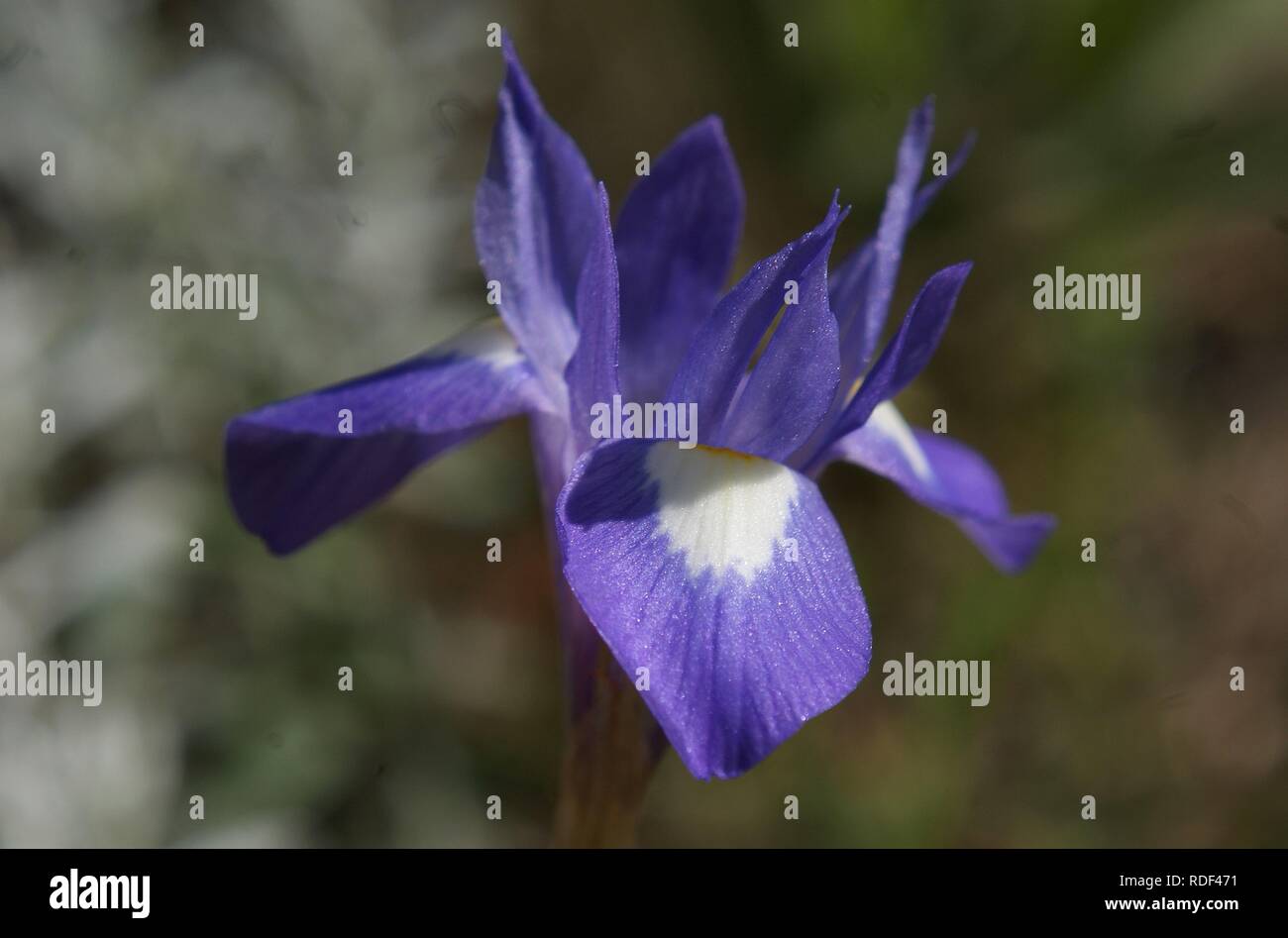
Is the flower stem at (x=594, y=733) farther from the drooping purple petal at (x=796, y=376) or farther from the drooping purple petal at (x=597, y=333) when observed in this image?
the drooping purple petal at (x=796, y=376)

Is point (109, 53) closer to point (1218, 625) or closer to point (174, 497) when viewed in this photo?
point (174, 497)

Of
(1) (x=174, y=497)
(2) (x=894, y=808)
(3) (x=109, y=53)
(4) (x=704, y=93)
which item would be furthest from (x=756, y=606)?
(4) (x=704, y=93)

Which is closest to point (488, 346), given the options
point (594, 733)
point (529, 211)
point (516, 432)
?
point (529, 211)

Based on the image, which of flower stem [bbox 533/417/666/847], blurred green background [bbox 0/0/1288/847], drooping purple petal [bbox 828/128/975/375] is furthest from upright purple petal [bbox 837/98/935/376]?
blurred green background [bbox 0/0/1288/847]

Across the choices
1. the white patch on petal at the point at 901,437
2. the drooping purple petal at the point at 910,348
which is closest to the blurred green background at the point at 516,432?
the white patch on petal at the point at 901,437

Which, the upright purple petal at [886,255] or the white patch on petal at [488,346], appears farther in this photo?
the white patch on petal at [488,346]

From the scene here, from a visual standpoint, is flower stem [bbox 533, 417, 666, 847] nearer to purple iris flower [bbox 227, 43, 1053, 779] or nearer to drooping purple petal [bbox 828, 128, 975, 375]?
purple iris flower [bbox 227, 43, 1053, 779]
